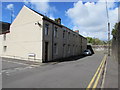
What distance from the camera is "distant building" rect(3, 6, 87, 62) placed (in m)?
14.4

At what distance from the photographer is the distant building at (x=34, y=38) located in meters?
14.4

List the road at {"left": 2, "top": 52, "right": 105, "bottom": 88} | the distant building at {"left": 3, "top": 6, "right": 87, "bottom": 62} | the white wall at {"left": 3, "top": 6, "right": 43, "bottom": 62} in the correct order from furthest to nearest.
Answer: the white wall at {"left": 3, "top": 6, "right": 43, "bottom": 62}, the distant building at {"left": 3, "top": 6, "right": 87, "bottom": 62}, the road at {"left": 2, "top": 52, "right": 105, "bottom": 88}

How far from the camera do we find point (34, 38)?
15.0 metres

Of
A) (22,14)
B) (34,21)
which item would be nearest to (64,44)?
(34,21)

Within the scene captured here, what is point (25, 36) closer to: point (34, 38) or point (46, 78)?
point (34, 38)

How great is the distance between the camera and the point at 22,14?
16875mm

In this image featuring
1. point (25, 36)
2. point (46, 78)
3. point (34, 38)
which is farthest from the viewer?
point (25, 36)

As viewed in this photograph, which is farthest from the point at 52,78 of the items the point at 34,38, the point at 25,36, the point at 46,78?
the point at 25,36

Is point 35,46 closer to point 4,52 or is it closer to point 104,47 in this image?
point 4,52

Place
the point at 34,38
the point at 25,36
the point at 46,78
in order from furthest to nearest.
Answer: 1. the point at 25,36
2. the point at 34,38
3. the point at 46,78

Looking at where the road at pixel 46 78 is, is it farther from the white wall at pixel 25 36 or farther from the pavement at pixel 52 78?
the white wall at pixel 25 36

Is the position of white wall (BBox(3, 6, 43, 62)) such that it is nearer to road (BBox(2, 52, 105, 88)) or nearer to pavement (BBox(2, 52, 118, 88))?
pavement (BBox(2, 52, 118, 88))

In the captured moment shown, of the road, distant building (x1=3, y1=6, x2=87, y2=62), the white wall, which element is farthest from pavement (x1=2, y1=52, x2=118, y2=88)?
the white wall

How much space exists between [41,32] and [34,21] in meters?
2.27
